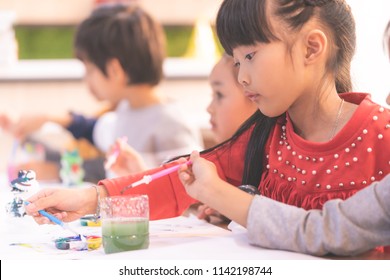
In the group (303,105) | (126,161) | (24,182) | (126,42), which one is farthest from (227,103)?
(126,42)

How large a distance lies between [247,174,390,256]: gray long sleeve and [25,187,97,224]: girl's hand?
35 cm

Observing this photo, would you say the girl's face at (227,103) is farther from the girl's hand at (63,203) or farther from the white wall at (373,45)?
the white wall at (373,45)

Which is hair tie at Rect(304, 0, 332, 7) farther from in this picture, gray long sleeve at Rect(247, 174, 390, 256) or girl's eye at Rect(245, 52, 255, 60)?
gray long sleeve at Rect(247, 174, 390, 256)

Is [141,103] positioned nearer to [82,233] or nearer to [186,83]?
[186,83]

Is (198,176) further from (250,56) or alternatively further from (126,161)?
(126,161)

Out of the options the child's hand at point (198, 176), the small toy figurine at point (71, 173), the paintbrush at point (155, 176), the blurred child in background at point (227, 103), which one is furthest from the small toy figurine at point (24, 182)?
the small toy figurine at point (71, 173)

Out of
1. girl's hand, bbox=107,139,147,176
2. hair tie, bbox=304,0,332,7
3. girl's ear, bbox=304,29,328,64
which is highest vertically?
hair tie, bbox=304,0,332,7

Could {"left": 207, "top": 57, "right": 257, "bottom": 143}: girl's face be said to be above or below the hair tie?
below

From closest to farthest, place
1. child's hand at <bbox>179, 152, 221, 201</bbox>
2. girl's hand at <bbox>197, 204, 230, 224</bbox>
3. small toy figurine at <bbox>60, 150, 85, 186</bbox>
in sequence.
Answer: child's hand at <bbox>179, 152, 221, 201</bbox>
girl's hand at <bbox>197, 204, 230, 224</bbox>
small toy figurine at <bbox>60, 150, 85, 186</bbox>

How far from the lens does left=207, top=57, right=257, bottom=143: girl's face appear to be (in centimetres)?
157

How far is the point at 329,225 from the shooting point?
2.90ft

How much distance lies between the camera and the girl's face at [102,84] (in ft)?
8.60

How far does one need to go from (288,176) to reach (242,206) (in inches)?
9.0

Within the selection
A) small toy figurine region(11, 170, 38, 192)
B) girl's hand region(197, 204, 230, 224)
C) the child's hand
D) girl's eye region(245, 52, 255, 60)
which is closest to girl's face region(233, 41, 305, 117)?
girl's eye region(245, 52, 255, 60)
